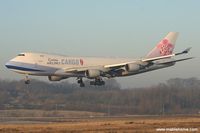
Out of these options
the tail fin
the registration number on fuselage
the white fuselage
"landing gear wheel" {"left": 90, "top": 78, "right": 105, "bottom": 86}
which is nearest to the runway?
the white fuselage

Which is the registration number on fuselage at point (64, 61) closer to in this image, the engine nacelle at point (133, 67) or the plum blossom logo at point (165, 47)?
the engine nacelle at point (133, 67)

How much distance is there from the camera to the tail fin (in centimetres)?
8212

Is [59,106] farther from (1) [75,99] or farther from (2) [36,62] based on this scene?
(2) [36,62]

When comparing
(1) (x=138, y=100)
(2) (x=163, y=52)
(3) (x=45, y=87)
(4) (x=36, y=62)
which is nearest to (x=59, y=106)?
(1) (x=138, y=100)

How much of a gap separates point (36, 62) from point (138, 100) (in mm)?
44454

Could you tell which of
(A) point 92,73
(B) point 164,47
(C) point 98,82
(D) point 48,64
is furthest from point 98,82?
(B) point 164,47

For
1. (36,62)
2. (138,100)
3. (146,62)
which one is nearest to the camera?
(36,62)

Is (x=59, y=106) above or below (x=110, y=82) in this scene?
below

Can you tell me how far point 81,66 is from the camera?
237 feet

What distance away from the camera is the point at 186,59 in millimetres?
69812

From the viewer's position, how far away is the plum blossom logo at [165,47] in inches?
3255

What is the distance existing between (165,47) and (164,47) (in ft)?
0.58

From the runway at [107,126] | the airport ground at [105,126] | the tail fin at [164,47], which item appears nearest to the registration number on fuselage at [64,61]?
the airport ground at [105,126]

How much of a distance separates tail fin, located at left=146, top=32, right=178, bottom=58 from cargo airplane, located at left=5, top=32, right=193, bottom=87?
6423 mm
